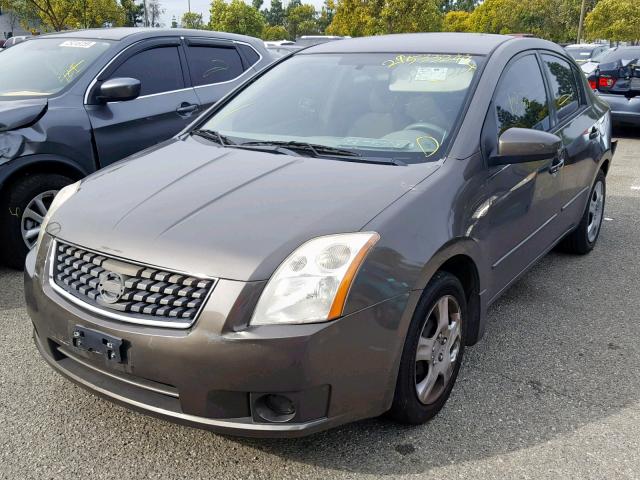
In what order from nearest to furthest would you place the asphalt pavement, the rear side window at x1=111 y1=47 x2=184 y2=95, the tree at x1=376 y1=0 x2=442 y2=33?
the asphalt pavement < the rear side window at x1=111 y1=47 x2=184 y2=95 < the tree at x1=376 y1=0 x2=442 y2=33

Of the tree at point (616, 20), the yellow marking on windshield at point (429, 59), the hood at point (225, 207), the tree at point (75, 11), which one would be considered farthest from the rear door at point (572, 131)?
the tree at point (616, 20)

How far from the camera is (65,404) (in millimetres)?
2881

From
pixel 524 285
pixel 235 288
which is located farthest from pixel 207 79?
pixel 235 288

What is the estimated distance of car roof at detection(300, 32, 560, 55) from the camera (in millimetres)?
3537

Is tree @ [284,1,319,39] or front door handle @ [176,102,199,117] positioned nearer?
front door handle @ [176,102,199,117]

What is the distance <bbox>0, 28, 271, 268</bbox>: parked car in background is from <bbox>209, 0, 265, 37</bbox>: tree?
153ft

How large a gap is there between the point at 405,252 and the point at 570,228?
2.65 m

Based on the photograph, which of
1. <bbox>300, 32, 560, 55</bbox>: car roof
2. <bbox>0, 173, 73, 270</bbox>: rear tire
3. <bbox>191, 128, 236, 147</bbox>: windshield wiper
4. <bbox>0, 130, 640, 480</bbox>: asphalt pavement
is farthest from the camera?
<bbox>0, 173, 73, 270</bbox>: rear tire

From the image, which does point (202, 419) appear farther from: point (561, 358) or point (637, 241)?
point (637, 241)

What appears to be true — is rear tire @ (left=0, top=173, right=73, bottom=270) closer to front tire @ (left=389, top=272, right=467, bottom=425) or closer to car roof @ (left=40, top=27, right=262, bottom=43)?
car roof @ (left=40, top=27, right=262, bottom=43)

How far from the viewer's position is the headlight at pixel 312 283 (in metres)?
2.15

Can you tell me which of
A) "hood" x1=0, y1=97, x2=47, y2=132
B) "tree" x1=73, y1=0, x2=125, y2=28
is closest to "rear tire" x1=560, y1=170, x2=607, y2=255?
"hood" x1=0, y1=97, x2=47, y2=132

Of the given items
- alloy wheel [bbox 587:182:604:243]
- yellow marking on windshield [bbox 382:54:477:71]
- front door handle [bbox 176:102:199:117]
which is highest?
yellow marking on windshield [bbox 382:54:477:71]

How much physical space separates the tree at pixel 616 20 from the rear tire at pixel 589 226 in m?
39.4
